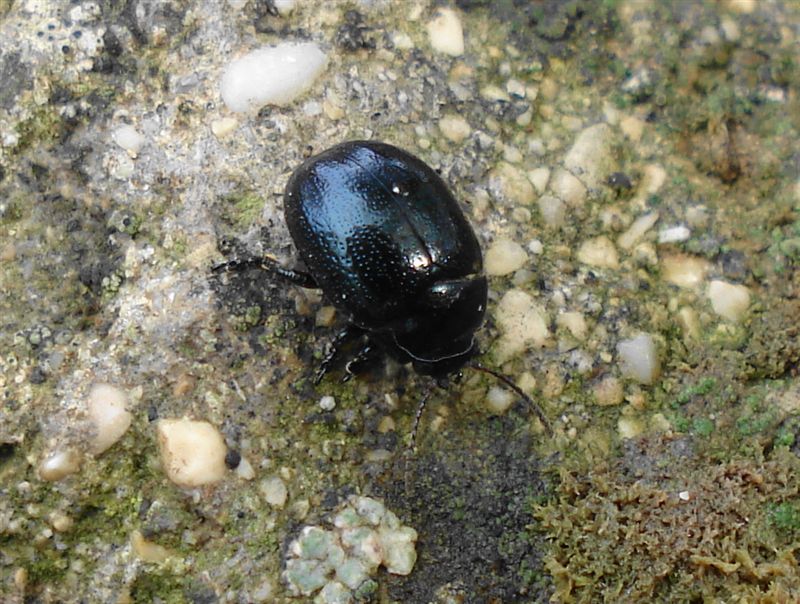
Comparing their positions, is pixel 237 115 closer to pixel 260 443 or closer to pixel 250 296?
pixel 250 296

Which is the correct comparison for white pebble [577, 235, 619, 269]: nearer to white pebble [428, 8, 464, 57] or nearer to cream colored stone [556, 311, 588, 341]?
cream colored stone [556, 311, 588, 341]

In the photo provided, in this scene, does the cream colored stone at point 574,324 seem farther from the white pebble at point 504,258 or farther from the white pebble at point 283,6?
the white pebble at point 283,6

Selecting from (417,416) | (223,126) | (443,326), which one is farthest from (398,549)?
(223,126)

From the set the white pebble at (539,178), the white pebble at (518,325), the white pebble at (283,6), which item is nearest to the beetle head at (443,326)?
the white pebble at (518,325)

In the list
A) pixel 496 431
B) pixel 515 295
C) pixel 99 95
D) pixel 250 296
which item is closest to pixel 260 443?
pixel 250 296

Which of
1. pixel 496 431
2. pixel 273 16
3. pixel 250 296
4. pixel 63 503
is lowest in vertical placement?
pixel 496 431

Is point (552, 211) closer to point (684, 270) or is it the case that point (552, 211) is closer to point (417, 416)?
point (684, 270)
